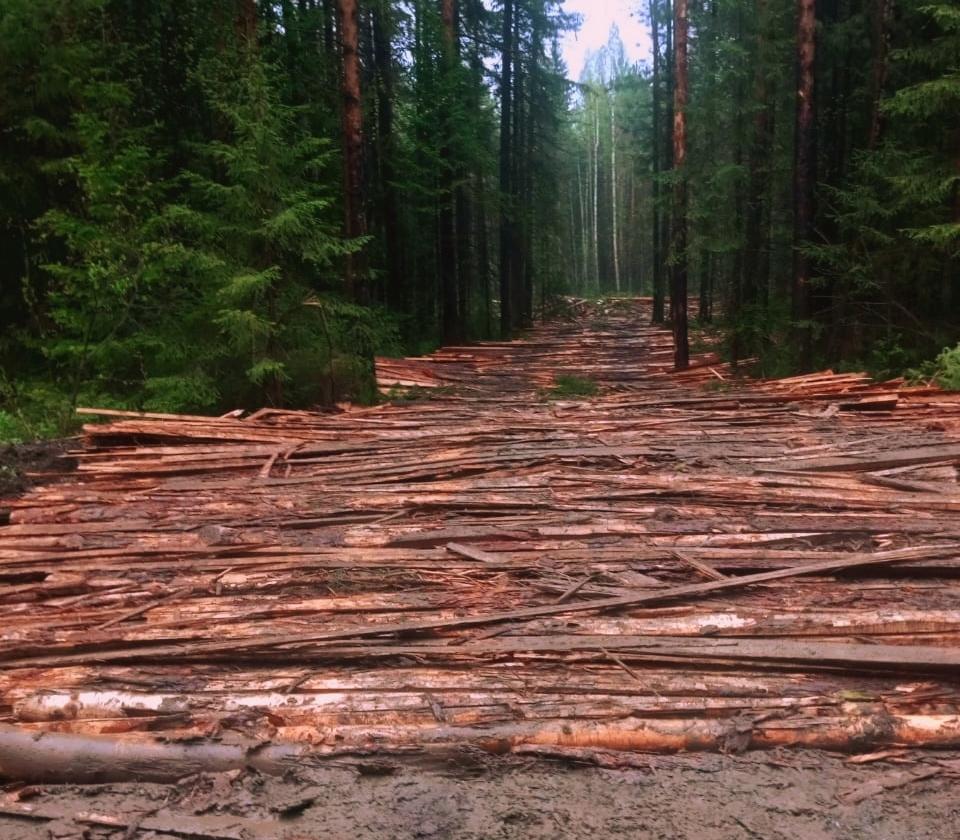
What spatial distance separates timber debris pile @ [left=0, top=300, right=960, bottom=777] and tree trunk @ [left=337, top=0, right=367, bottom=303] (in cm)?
502

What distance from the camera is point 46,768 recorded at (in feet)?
10.0

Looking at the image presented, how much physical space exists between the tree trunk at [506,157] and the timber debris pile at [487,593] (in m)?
18.9

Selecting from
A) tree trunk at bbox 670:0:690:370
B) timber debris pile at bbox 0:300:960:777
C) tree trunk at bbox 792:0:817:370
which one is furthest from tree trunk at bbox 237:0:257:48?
tree trunk at bbox 792:0:817:370

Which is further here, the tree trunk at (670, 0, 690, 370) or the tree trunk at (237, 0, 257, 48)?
the tree trunk at (670, 0, 690, 370)

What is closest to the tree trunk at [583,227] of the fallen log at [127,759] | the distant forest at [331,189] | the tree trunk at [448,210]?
the tree trunk at [448,210]

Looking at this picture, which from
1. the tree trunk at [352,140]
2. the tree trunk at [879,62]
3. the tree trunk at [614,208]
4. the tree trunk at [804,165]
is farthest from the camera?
the tree trunk at [614,208]

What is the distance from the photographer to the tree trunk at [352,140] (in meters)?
11.5

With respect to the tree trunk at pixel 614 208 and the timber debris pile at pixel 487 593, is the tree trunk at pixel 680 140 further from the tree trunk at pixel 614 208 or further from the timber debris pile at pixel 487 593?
the tree trunk at pixel 614 208

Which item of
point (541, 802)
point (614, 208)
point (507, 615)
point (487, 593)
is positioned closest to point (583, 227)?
point (614, 208)

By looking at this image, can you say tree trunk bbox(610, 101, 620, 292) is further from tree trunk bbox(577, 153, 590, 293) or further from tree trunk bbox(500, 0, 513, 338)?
tree trunk bbox(500, 0, 513, 338)

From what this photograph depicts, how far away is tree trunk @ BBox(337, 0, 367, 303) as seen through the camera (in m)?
11.5

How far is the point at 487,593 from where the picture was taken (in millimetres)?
4215

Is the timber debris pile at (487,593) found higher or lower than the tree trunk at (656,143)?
lower

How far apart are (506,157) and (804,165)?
47.5ft
